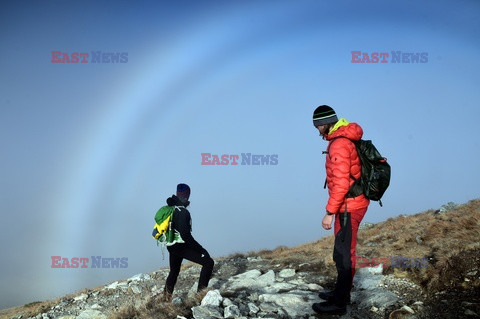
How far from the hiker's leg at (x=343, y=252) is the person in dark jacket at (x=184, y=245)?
3013 millimetres

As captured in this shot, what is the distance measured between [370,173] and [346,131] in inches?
31.4

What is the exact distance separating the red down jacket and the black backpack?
0.08 m

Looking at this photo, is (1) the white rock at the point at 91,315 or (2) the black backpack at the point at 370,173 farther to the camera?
(1) the white rock at the point at 91,315

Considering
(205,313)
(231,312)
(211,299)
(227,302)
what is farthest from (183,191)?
(231,312)

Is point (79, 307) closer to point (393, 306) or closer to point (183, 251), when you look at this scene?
point (183, 251)

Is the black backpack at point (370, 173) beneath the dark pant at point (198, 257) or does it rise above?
above

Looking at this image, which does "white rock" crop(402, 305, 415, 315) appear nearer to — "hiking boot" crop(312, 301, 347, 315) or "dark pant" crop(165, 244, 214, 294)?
"hiking boot" crop(312, 301, 347, 315)

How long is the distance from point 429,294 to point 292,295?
8.73 feet

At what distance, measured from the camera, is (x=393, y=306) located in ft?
23.1

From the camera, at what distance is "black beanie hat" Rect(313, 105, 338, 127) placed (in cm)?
629

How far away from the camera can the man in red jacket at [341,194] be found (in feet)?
19.4

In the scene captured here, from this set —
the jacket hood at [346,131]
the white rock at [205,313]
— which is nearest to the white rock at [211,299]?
the white rock at [205,313]

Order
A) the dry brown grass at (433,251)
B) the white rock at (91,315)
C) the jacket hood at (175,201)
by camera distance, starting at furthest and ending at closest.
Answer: the white rock at (91,315), the jacket hood at (175,201), the dry brown grass at (433,251)

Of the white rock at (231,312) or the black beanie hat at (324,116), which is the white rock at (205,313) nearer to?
the white rock at (231,312)
